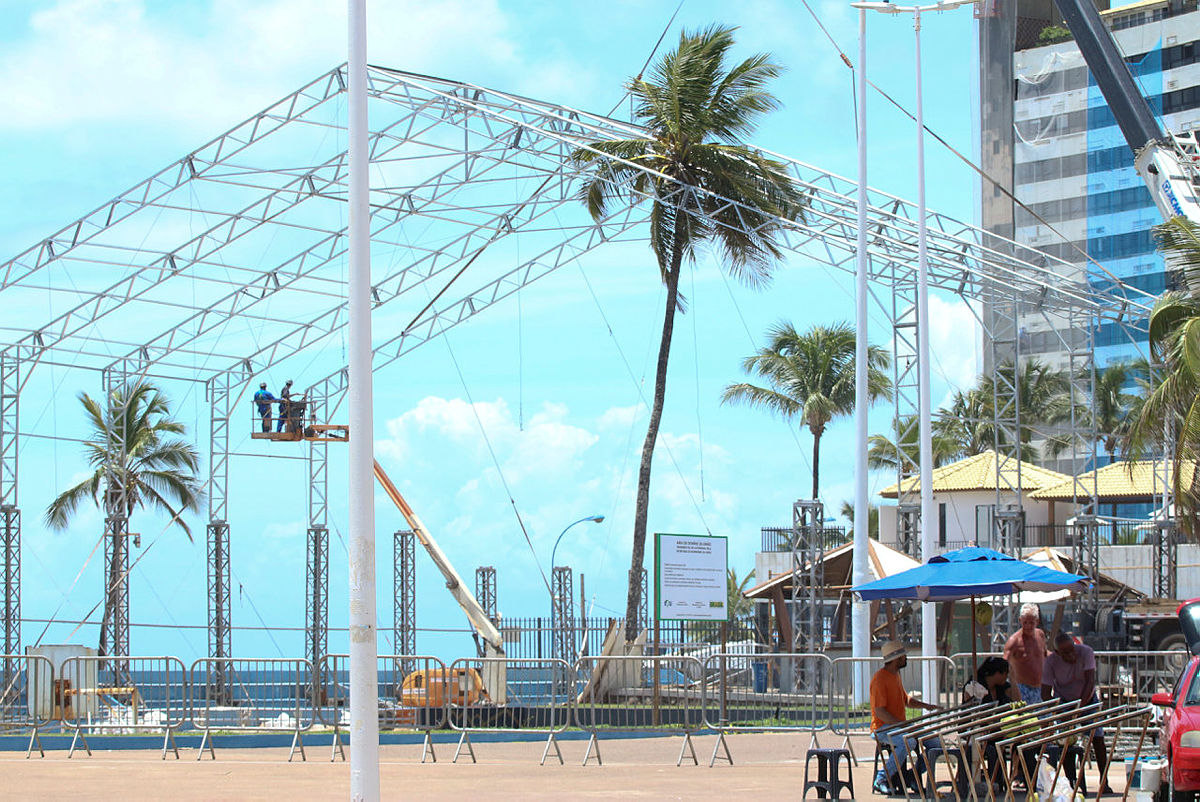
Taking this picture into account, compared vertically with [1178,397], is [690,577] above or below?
below

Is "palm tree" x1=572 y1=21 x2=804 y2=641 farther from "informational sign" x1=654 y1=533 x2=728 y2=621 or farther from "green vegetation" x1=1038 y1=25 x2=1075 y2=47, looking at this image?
"green vegetation" x1=1038 y1=25 x2=1075 y2=47

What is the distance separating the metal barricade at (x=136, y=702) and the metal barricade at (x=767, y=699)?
289 inches

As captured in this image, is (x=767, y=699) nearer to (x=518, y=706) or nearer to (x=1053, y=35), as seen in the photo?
(x=518, y=706)

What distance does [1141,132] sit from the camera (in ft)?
107

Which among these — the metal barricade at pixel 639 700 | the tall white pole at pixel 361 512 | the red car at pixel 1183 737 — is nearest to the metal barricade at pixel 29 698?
the metal barricade at pixel 639 700

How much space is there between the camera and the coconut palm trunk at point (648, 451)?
3145cm

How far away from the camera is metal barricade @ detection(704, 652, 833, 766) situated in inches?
729

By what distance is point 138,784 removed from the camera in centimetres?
1445

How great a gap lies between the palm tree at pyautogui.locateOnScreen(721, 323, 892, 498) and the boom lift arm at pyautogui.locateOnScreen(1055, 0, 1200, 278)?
22784mm

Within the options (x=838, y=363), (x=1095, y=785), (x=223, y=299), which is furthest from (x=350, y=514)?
(x=838, y=363)

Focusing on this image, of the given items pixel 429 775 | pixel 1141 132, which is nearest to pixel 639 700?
pixel 429 775

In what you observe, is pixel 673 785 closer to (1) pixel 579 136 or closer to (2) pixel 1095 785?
(2) pixel 1095 785

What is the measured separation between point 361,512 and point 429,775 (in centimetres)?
614

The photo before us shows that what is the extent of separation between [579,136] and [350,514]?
22.4m
